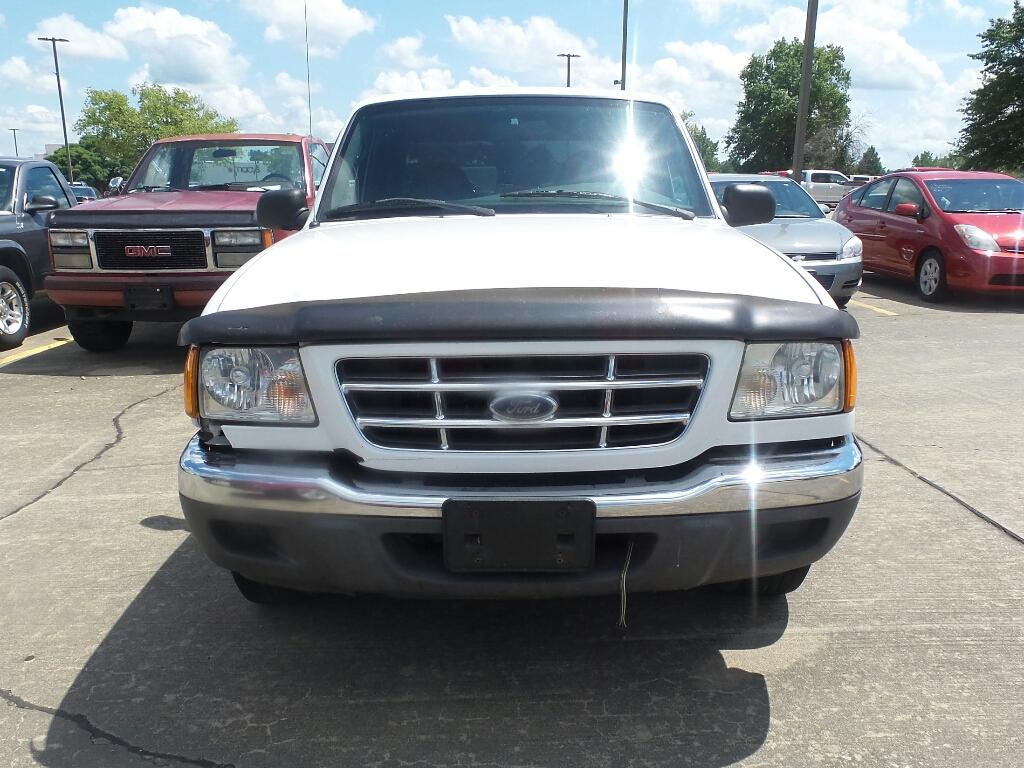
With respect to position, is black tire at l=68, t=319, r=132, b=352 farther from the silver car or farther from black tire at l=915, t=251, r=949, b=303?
black tire at l=915, t=251, r=949, b=303

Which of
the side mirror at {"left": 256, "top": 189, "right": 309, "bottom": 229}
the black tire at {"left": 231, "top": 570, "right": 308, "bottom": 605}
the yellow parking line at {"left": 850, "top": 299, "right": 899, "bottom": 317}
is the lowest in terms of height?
the yellow parking line at {"left": 850, "top": 299, "right": 899, "bottom": 317}

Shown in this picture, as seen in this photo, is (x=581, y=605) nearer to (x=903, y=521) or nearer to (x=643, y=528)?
(x=643, y=528)

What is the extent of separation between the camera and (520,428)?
217 cm

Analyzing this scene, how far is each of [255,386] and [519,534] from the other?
0.77 meters

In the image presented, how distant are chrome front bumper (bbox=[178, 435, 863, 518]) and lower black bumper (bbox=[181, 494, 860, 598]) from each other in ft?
0.07

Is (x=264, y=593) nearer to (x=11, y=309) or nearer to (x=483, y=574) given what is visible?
(x=483, y=574)

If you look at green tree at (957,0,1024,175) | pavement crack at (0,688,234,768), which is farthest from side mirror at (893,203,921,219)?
green tree at (957,0,1024,175)

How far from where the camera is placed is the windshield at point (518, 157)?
3.47 meters

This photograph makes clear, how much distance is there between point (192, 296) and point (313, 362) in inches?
196

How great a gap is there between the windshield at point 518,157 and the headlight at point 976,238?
739cm

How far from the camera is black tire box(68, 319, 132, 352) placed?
7.52 m

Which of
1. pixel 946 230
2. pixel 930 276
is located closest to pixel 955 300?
pixel 930 276

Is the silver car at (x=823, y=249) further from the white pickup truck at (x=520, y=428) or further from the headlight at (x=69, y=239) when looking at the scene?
the white pickup truck at (x=520, y=428)

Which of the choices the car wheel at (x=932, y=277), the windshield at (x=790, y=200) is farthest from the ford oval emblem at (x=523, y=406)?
the car wheel at (x=932, y=277)
